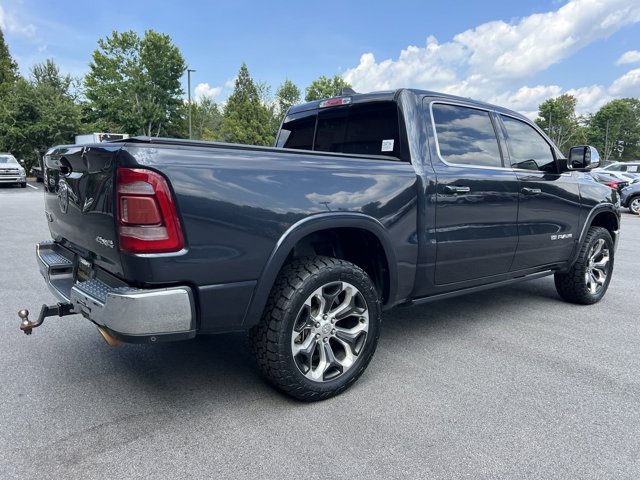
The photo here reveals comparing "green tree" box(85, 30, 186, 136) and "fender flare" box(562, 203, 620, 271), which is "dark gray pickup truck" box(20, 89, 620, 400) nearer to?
"fender flare" box(562, 203, 620, 271)

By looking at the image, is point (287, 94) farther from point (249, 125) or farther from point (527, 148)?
point (527, 148)

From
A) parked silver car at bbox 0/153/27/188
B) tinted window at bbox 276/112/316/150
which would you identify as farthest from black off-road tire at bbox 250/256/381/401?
parked silver car at bbox 0/153/27/188

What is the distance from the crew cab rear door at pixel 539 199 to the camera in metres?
3.94

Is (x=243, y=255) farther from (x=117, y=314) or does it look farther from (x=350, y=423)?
(x=350, y=423)

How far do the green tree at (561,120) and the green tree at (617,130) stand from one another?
918 centimetres

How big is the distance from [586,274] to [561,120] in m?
67.0

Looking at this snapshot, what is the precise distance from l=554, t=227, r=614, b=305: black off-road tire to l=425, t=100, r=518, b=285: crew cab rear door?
4.20 ft

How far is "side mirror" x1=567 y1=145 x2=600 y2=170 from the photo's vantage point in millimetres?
4277

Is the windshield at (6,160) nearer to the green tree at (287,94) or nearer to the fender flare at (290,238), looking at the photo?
the fender flare at (290,238)

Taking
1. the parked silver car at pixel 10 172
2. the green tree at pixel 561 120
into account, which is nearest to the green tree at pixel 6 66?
the parked silver car at pixel 10 172

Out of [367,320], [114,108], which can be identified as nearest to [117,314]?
[367,320]

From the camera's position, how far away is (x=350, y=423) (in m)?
2.52

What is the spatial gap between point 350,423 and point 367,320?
631 millimetres

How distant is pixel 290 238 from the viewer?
248 centimetres
